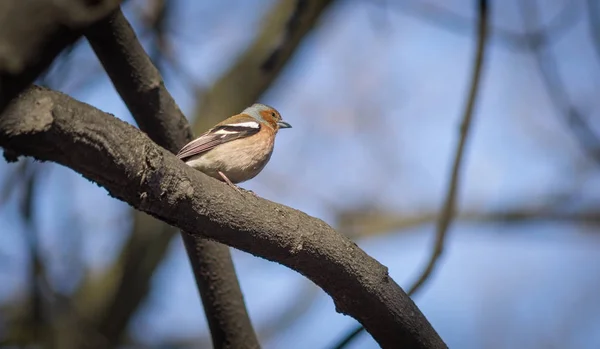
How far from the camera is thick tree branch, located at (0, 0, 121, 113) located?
1.44 meters

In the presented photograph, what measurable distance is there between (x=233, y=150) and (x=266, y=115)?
1.50m

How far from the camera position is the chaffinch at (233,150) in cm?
539

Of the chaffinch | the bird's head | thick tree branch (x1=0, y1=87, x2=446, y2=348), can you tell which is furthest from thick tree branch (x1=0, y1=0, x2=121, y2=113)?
the bird's head

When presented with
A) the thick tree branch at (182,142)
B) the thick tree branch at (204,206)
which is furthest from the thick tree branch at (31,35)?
the thick tree branch at (182,142)

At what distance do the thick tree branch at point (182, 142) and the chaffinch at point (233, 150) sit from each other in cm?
38

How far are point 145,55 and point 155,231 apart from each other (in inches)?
127

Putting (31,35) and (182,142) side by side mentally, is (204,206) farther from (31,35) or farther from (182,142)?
(182,142)

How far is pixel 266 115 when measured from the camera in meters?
7.10

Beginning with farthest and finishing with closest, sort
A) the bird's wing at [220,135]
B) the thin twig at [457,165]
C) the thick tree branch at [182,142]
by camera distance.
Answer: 1. the bird's wing at [220,135]
2. the thin twig at [457,165]
3. the thick tree branch at [182,142]

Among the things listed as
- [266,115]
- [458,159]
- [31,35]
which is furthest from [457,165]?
[31,35]

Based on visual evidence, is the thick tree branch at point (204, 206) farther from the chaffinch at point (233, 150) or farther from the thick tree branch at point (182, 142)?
the chaffinch at point (233, 150)

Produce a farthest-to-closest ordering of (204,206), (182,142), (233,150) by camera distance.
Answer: (233,150)
(182,142)
(204,206)

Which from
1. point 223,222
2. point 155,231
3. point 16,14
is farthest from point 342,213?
point 16,14

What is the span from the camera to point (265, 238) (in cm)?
316
